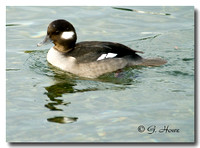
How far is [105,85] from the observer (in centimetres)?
831

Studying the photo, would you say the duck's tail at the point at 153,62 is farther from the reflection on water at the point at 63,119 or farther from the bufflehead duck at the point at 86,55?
the reflection on water at the point at 63,119

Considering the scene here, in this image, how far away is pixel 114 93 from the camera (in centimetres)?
789

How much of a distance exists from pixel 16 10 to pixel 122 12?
3.16m

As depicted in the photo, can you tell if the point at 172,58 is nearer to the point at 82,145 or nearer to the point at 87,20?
the point at 87,20

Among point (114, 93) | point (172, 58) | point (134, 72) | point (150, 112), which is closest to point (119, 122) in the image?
point (150, 112)

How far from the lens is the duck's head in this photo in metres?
9.27

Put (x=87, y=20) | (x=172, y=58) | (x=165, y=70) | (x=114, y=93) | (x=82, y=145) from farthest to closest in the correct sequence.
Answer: (x=87, y=20) < (x=172, y=58) < (x=165, y=70) < (x=114, y=93) < (x=82, y=145)

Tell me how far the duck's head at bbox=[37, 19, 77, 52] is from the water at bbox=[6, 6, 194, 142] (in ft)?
1.88

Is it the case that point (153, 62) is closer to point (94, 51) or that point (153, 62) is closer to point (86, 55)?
point (94, 51)

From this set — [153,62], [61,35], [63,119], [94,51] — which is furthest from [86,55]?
[63,119]

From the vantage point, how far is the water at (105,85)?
257 inches

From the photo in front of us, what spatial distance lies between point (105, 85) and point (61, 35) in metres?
1.81

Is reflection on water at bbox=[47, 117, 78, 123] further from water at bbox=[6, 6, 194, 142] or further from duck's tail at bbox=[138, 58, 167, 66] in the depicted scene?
duck's tail at bbox=[138, 58, 167, 66]
